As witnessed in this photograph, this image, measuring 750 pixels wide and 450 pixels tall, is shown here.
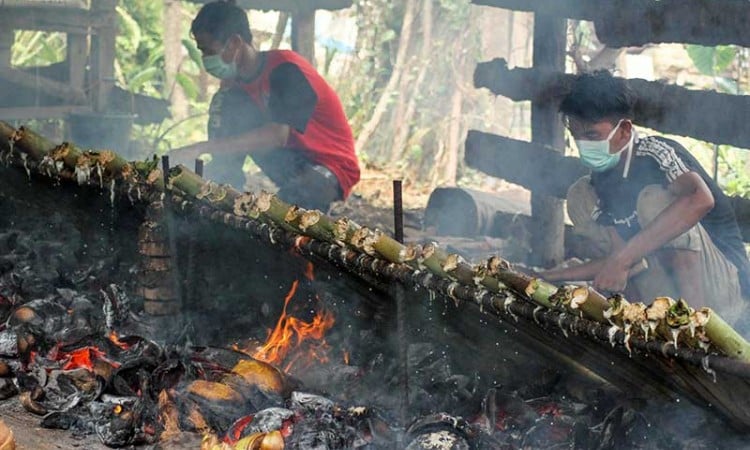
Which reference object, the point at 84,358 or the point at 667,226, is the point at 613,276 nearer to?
the point at 667,226

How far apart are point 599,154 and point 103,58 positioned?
765 cm

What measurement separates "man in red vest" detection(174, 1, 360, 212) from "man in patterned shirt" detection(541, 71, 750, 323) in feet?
8.57

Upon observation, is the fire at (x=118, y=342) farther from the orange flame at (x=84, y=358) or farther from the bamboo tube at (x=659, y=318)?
the bamboo tube at (x=659, y=318)

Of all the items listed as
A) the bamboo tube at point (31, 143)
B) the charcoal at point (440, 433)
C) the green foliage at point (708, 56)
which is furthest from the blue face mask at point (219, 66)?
the green foliage at point (708, 56)

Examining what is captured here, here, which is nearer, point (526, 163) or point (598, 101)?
point (598, 101)

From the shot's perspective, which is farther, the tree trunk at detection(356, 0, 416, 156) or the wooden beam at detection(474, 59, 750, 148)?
the tree trunk at detection(356, 0, 416, 156)

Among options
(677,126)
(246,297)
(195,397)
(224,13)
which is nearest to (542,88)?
(677,126)

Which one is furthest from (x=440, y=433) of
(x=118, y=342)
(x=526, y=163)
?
(x=526, y=163)

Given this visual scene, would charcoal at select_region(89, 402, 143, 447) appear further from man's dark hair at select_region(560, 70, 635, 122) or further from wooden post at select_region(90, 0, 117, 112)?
wooden post at select_region(90, 0, 117, 112)

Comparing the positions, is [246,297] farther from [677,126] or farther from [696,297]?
[677,126]

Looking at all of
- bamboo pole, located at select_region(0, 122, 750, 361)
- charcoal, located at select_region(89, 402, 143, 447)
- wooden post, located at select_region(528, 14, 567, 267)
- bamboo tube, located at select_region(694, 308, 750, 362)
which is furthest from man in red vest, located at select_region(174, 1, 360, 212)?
bamboo tube, located at select_region(694, 308, 750, 362)

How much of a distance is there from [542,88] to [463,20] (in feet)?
24.0

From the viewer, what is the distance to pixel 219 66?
7.73 m

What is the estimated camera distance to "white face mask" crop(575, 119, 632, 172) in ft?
17.2
